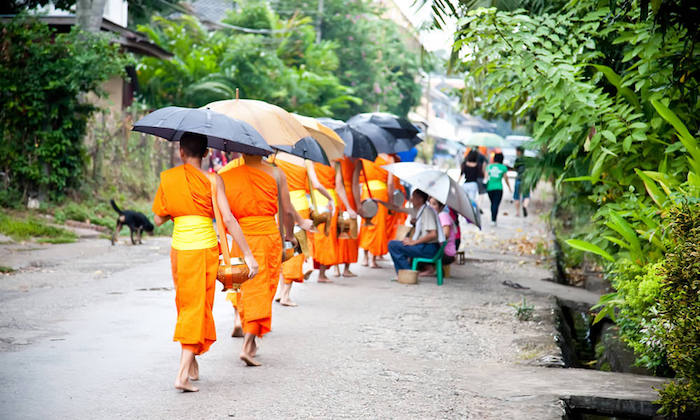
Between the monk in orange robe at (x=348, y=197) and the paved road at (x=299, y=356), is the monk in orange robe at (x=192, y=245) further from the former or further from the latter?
the monk in orange robe at (x=348, y=197)

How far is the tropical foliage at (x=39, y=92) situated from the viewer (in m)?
15.1

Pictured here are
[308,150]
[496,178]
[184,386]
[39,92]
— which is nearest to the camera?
[184,386]

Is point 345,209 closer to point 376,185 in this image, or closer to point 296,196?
point 376,185

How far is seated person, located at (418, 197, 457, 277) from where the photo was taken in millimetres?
11781

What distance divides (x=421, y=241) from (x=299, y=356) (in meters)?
4.83

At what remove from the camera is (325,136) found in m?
9.30

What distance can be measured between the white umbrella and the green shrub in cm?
574

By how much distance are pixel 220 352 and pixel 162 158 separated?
47.6 ft

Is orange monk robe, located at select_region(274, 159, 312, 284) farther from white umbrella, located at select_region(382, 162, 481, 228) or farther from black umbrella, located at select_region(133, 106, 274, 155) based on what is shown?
black umbrella, located at select_region(133, 106, 274, 155)

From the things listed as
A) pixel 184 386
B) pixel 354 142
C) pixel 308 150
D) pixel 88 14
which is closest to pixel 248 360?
pixel 184 386

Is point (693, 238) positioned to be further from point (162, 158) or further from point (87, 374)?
point (162, 158)

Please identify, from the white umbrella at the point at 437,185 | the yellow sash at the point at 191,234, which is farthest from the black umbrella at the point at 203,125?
the white umbrella at the point at 437,185

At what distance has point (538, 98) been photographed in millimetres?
8500

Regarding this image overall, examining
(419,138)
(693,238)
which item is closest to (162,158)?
(419,138)
